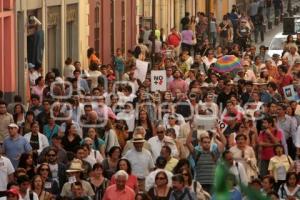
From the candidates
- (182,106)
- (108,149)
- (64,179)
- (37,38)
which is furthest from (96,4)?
(64,179)

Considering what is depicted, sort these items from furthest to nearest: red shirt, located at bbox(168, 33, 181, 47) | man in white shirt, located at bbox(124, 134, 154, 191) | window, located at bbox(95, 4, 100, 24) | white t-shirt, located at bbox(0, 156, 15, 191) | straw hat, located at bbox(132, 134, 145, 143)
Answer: red shirt, located at bbox(168, 33, 181, 47) < window, located at bbox(95, 4, 100, 24) < straw hat, located at bbox(132, 134, 145, 143) < man in white shirt, located at bbox(124, 134, 154, 191) < white t-shirt, located at bbox(0, 156, 15, 191)

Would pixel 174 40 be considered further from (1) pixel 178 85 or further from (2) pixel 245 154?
(2) pixel 245 154

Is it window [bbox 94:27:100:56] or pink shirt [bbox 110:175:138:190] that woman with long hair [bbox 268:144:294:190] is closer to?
pink shirt [bbox 110:175:138:190]

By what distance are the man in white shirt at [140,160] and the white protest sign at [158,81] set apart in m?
9.00

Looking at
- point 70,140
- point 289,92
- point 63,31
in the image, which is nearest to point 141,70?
point 63,31

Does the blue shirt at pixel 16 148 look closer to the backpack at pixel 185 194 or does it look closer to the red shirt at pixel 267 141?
the backpack at pixel 185 194

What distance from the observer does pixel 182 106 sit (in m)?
24.0

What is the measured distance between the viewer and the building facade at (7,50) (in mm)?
30250

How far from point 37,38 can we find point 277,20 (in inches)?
1425

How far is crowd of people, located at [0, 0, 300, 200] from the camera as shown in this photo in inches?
661

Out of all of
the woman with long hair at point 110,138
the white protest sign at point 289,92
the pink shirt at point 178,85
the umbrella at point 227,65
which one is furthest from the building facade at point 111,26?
the woman with long hair at point 110,138

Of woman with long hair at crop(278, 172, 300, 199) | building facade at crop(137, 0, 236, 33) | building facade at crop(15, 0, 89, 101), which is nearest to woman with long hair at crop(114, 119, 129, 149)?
woman with long hair at crop(278, 172, 300, 199)

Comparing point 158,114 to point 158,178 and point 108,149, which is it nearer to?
point 108,149

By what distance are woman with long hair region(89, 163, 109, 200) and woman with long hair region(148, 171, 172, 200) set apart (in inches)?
30.0
